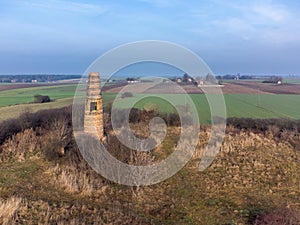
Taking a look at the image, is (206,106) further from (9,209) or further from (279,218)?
(9,209)

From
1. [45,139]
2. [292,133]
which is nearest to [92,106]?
[45,139]

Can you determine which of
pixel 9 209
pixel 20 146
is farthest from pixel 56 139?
pixel 9 209

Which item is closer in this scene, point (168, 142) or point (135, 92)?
point (168, 142)

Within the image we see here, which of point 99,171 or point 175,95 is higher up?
point 175,95

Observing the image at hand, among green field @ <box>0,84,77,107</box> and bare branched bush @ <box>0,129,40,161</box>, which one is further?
green field @ <box>0,84,77,107</box>

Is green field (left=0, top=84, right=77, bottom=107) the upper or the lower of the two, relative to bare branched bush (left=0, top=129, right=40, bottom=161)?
upper

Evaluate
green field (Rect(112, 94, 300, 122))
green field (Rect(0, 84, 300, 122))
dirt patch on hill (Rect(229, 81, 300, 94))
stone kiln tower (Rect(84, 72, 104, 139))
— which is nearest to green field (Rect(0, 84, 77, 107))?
green field (Rect(0, 84, 300, 122))

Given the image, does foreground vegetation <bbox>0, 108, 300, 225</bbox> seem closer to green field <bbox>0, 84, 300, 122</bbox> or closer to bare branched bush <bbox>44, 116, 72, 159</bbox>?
bare branched bush <bbox>44, 116, 72, 159</bbox>

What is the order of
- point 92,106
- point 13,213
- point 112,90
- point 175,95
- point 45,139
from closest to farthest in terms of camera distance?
point 13,213 < point 92,106 < point 45,139 < point 112,90 < point 175,95

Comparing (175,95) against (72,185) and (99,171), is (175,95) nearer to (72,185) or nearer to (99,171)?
(99,171)
